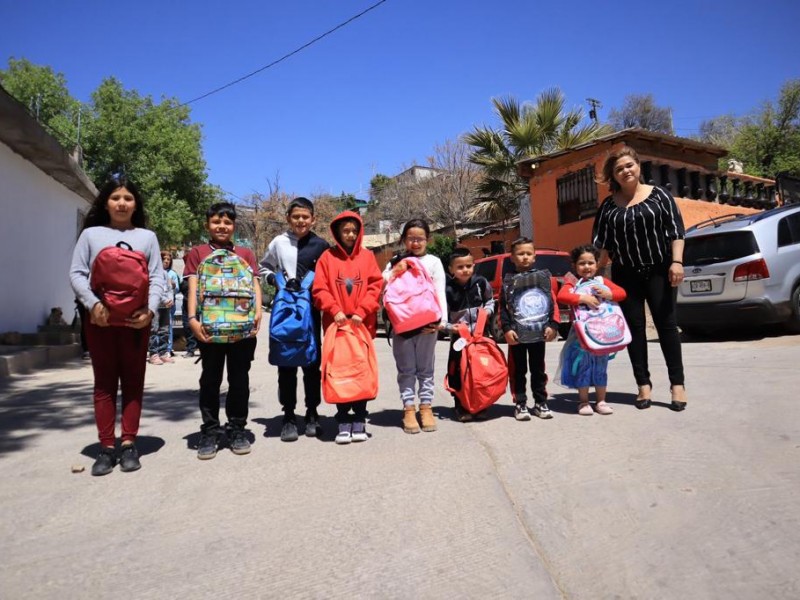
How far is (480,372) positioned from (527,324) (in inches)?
20.4

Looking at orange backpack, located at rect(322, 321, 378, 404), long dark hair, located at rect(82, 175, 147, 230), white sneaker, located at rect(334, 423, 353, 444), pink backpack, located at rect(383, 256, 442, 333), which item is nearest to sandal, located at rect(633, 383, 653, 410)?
pink backpack, located at rect(383, 256, 442, 333)

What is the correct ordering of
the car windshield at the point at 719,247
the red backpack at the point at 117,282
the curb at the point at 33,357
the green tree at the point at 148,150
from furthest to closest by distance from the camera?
the green tree at the point at 148,150
the car windshield at the point at 719,247
the curb at the point at 33,357
the red backpack at the point at 117,282

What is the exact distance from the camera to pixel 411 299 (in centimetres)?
438

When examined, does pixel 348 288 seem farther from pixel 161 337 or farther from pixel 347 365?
pixel 161 337

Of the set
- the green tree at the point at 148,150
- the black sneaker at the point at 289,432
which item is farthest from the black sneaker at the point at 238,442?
the green tree at the point at 148,150

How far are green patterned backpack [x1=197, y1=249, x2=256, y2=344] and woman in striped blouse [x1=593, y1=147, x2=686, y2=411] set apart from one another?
287 centimetres

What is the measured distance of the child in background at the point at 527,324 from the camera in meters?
4.63

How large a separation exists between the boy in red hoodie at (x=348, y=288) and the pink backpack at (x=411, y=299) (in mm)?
135

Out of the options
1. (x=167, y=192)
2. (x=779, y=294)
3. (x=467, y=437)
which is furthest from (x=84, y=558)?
(x=167, y=192)

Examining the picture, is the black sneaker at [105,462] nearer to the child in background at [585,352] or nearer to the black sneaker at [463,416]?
the black sneaker at [463,416]

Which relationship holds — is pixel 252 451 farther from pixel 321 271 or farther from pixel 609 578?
pixel 609 578

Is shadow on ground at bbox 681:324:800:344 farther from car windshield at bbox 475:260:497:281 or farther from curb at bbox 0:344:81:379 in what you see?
curb at bbox 0:344:81:379

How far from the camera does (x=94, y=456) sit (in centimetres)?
403

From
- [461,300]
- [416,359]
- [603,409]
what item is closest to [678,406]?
[603,409]
